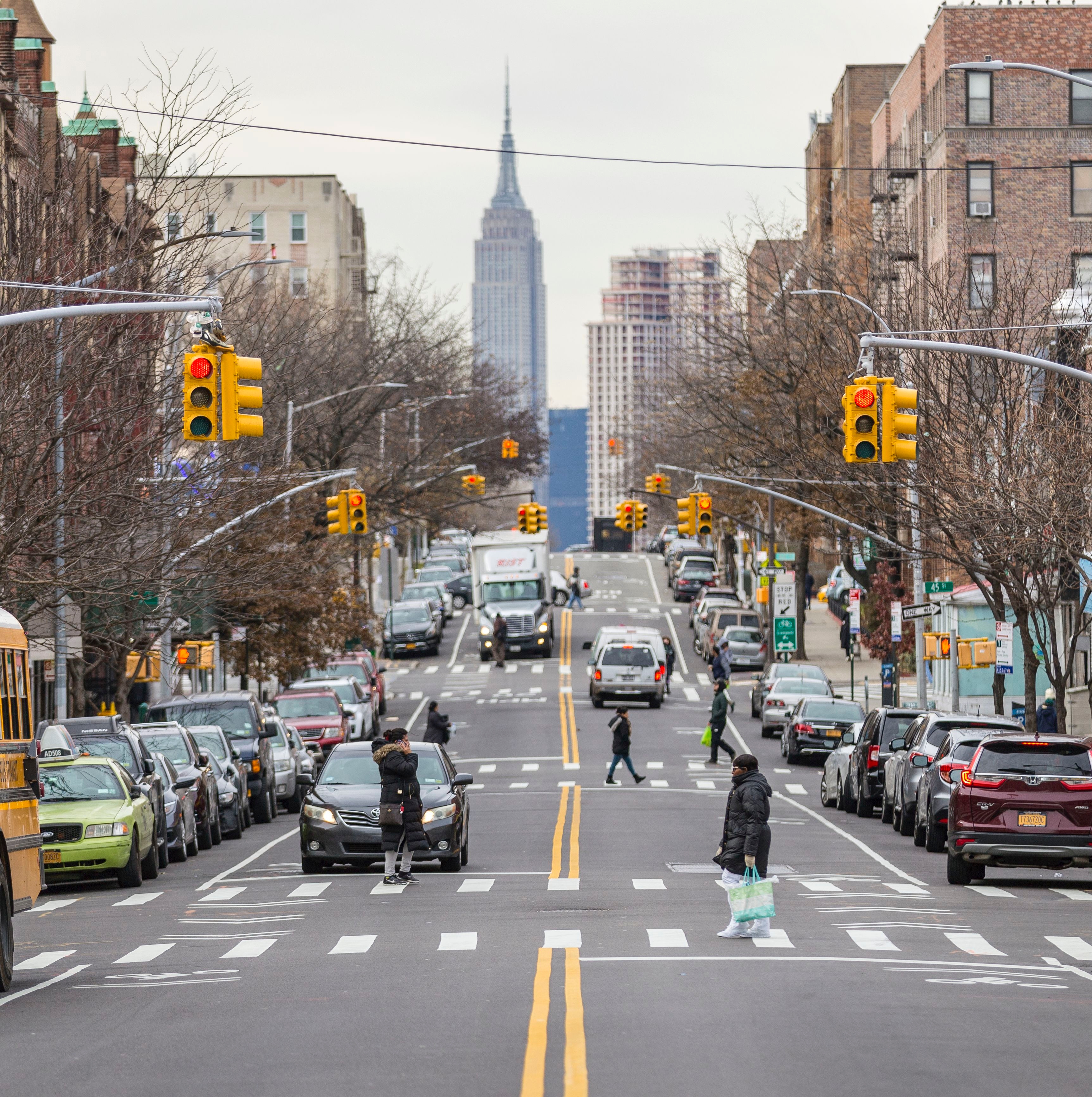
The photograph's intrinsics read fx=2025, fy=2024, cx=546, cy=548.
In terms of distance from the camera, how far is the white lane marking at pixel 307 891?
20.5 meters

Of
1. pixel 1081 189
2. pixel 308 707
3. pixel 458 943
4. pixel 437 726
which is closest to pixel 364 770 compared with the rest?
pixel 458 943

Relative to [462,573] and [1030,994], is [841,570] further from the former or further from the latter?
[1030,994]

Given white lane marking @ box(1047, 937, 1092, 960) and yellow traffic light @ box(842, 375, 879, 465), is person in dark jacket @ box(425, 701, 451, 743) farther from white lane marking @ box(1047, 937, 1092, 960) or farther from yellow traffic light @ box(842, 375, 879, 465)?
white lane marking @ box(1047, 937, 1092, 960)

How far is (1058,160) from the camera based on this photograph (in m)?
64.9

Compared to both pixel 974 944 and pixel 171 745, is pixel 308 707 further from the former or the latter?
pixel 974 944

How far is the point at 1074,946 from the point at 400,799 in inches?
305

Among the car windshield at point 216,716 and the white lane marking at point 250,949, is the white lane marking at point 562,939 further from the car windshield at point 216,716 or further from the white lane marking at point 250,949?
the car windshield at point 216,716

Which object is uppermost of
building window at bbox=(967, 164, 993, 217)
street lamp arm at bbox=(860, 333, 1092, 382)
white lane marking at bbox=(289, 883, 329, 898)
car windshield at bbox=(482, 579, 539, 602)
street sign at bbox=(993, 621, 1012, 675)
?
building window at bbox=(967, 164, 993, 217)

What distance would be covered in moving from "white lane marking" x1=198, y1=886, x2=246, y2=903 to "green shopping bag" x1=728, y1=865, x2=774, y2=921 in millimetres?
6550

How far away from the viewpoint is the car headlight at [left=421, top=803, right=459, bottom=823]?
882 inches

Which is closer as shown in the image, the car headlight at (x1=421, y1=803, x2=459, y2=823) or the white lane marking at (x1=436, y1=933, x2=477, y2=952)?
the white lane marking at (x1=436, y1=933, x2=477, y2=952)

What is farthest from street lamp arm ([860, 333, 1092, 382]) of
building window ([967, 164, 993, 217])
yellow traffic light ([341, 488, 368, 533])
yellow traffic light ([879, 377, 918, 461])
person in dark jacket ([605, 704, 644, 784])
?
building window ([967, 164, 993, 217])

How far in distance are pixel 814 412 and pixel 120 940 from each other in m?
39.2

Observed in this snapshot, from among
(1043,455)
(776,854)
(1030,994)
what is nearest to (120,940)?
(1030,994)
